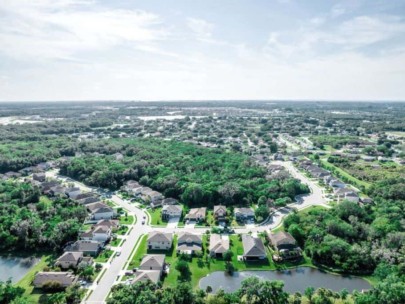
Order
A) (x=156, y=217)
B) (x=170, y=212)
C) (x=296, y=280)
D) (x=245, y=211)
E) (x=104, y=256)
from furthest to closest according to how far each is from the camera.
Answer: (x=170, y=212) → (x=156, y=217) → (x=245, y=211) → (x=104, y=256) → (x=296, y=280)

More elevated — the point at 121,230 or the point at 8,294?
the point at 8,294

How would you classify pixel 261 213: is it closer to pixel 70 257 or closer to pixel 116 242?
pixel 116 242

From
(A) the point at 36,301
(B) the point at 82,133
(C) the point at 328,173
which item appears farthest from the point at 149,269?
(B) the point at 82,133

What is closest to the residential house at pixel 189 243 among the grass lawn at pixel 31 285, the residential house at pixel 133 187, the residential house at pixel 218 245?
the residential house at pixel 218 245

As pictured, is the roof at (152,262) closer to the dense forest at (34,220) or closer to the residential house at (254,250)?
the residential house at (254,250)

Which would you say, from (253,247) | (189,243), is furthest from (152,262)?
(253,247)

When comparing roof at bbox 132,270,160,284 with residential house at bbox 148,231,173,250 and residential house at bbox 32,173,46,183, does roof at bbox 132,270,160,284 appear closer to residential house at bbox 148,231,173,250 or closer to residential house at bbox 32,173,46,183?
residential house at bbox 148,231,173,250
